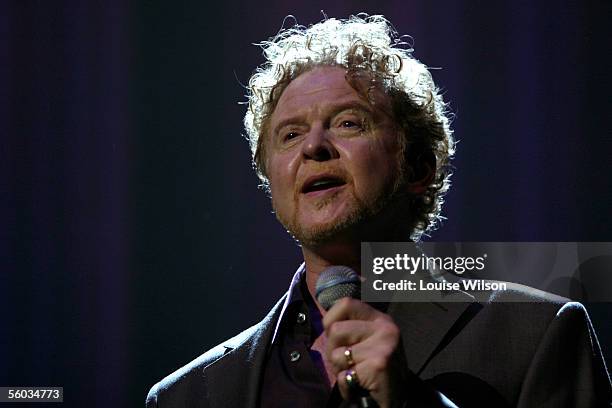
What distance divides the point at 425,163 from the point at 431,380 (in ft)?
2.34

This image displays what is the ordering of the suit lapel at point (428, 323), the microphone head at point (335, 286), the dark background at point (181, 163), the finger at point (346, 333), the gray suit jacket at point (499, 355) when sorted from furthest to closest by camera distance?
the dark background at point (181, 163), the suit lapel at point (428, 323), the gray suit jacket at point (499, 355), the microphone head at point (335, 286), the finger at point (346, 333)

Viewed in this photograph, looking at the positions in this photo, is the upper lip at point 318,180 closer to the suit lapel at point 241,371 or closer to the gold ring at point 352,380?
the suit lapel at point 241,371

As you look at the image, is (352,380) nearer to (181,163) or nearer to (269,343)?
(269,343)

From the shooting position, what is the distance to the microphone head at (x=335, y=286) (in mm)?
1450

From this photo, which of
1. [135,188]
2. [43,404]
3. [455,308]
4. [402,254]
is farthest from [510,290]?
[43,404]

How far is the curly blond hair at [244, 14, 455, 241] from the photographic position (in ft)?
7.13

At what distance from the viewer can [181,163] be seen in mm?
2619

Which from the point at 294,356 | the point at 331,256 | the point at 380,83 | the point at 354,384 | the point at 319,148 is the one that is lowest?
the point at 354,384

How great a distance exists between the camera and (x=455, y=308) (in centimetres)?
189

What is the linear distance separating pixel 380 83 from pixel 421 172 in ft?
0.95

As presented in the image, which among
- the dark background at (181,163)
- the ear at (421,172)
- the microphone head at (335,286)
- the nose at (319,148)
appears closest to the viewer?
the microphone head at (335,286)

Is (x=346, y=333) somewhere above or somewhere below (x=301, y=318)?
below

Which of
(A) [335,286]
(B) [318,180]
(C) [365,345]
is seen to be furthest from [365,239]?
(C) [365,345]

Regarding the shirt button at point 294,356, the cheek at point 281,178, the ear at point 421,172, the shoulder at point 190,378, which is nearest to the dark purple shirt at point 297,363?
the shirt button at point 294,356
